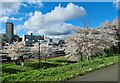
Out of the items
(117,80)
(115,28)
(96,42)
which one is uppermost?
(115,28)

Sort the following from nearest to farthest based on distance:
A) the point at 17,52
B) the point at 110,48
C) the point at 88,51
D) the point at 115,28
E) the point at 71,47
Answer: the point at 88,51 → the point at 71,47 → the point at 17,52 → the point at 110,48 → the point at 115,28

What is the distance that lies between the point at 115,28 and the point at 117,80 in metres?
36.3

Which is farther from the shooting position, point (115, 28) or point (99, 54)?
point (115, 28)

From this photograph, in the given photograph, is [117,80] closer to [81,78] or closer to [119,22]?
[81,78]

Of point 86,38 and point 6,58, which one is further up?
point 86,38

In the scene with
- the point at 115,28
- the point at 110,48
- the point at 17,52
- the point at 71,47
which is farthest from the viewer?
the point at 115,28

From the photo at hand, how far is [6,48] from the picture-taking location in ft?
133

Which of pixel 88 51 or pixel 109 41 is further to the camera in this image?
pixel 109 41

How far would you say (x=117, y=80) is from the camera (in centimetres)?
921

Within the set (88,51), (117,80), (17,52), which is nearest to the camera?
(117,80)

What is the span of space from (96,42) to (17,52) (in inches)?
494

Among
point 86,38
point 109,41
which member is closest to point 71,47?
point 86,38

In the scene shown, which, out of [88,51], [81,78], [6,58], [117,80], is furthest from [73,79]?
[6,58]

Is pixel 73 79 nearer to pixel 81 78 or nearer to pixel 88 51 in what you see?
pixel 81 78
